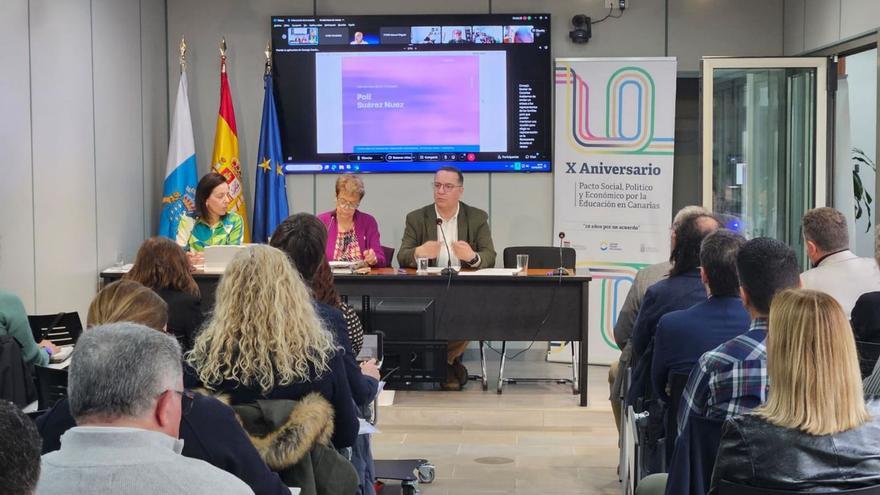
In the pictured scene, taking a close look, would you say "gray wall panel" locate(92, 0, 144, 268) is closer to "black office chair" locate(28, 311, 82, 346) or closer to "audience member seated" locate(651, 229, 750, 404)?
→ "black office chair" locate(28, 311, 82, 346)

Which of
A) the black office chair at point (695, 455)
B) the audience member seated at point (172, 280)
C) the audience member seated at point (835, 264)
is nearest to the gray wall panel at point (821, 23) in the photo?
the audience member seated at point (835, 264)

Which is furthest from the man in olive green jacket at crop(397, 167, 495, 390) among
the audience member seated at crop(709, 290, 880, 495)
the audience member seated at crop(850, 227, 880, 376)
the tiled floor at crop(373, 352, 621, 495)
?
the audience member seated at crop(709, 290, 880, 495)

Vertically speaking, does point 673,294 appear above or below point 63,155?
below

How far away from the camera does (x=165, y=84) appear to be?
8.59m

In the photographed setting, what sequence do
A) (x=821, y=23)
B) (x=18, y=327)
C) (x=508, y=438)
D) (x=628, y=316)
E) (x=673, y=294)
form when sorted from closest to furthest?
(x=673, y=294), (x=18, y=327), (x=628, y=316), (x=508, y=438), (x=821, y=23)

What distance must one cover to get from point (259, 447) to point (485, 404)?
13.5 feet

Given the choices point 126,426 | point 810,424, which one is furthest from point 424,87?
point 126,426

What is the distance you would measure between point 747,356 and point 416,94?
5.76 metres

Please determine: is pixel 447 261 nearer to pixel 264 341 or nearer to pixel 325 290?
pixel 325 290

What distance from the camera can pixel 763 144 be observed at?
8.11 metres

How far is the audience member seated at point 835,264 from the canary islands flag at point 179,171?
4899mm

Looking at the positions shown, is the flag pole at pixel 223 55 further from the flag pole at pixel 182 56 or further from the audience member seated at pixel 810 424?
the audience member seated at pixel 810 424

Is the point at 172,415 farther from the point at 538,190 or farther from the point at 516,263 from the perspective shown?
the point at 538,190

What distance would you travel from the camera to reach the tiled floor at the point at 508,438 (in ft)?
16.8
